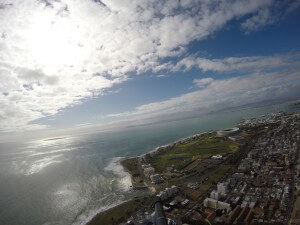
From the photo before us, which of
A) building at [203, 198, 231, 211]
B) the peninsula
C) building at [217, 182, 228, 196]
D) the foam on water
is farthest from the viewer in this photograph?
the foam on water

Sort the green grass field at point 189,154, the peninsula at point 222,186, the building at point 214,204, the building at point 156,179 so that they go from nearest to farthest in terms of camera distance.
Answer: the peninsula at point 222,186
the building at point 214,204
the building at point 156,179
the green grass field at point 189,154

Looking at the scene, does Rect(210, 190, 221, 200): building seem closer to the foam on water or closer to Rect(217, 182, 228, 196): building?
Rect(217, 182, 228, 196): building

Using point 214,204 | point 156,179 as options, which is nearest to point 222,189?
point 214,204

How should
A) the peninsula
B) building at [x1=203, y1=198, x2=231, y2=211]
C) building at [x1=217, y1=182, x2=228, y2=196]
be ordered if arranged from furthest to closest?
building at [x1=217, y1=182, x2=228, y2=196] < building at [x1=203, y1=198, x2=231, y2=211] < the peninsula

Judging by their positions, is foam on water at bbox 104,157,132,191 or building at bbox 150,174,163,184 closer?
building at bbox 150,174,163,184

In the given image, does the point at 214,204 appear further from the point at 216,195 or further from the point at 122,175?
the point at 122,175

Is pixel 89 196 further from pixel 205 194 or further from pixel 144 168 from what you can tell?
pixel 205 194

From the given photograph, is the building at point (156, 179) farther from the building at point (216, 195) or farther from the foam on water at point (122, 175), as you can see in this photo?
the building at point (216, 195)

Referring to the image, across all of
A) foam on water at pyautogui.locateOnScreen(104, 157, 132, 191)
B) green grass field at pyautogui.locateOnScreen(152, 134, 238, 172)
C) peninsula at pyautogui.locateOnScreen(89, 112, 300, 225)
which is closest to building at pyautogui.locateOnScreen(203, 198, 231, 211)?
peninsula at pyautogui.locateOnScreen(89, 112, 300, 225)

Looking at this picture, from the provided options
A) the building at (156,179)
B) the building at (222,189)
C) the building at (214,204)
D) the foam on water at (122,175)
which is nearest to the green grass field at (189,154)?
the building at (156,179)

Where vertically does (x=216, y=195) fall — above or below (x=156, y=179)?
below

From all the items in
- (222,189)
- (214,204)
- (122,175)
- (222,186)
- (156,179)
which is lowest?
(214,204)

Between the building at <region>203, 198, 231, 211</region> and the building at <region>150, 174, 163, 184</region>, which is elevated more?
the building at <region>150, 174, 163, 184</region>
